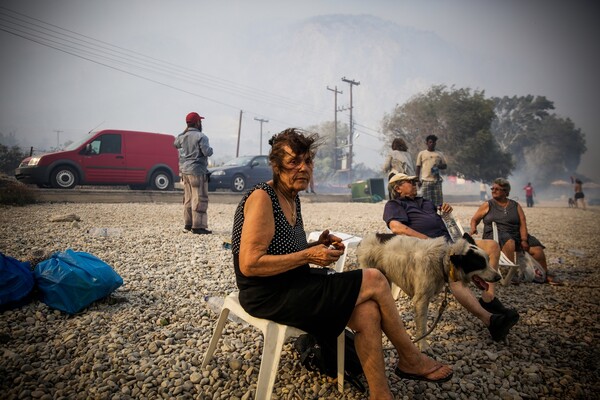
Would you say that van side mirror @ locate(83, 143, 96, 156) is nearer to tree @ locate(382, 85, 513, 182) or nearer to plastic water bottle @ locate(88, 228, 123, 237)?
plastic water bottle @ locate(88, 228, 123, 237)

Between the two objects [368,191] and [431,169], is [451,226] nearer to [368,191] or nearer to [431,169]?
[431,169]

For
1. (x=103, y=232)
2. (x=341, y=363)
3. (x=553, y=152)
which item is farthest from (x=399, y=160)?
(x=553, y=152)

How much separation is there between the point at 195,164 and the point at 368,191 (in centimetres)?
1502

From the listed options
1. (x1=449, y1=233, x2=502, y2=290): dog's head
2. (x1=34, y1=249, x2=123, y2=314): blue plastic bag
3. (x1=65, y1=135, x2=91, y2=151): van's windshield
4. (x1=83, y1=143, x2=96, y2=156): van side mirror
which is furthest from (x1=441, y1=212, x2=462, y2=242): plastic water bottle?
(x1=65, y1=135, x2=91, y2=151): van's windshield

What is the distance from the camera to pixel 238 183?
642 inches

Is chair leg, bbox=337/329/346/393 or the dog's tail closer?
chair leg, bbox=337/329/346/393

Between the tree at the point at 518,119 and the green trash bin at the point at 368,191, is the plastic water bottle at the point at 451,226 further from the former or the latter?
the tree at the point at 518,119

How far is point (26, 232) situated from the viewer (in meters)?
6.63

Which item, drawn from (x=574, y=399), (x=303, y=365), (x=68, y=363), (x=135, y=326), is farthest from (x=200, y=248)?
(x=574, y=399)

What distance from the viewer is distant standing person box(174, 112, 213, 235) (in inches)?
275

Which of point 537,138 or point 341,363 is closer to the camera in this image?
point 341,363

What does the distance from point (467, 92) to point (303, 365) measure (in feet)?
115

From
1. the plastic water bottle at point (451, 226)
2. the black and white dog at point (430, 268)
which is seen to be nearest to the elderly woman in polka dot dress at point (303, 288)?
the black and white dog at point (430, 268)

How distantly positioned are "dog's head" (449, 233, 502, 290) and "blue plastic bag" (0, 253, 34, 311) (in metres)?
3.98
